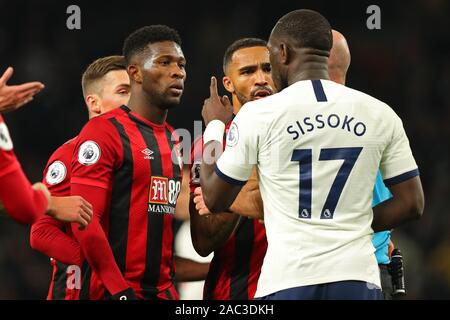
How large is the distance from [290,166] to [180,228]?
175 inches

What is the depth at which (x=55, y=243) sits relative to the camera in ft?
16.2

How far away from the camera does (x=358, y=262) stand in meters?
3.91

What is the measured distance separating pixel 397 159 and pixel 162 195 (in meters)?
1.37

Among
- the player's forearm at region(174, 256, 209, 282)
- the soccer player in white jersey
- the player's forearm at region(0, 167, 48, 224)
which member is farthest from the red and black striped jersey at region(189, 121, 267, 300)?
the player's forearm at region(0, 167, 48, 224)

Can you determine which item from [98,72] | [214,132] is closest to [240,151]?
[214,132]

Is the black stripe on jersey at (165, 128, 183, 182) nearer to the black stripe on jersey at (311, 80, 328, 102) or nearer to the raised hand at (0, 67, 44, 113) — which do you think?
the raised hand at (0, 67, 44, 113)

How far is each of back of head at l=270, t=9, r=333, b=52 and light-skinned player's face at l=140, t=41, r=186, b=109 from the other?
976 millimetres

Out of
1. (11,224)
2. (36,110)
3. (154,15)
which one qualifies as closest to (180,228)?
(11,224)

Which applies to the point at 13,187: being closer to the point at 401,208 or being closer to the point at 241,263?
the point at 401,208

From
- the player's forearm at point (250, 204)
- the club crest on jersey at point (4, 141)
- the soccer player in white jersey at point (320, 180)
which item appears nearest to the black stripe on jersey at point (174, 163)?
the player's forearm at point (250, 204)

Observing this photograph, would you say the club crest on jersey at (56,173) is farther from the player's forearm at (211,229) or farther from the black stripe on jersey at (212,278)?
the black stripe on jersey at (212,278)

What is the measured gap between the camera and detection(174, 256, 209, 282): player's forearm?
550cm

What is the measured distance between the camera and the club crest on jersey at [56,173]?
5148 millimetres
